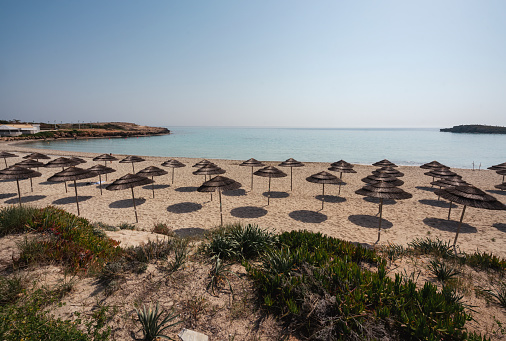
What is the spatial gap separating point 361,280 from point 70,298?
5.64m

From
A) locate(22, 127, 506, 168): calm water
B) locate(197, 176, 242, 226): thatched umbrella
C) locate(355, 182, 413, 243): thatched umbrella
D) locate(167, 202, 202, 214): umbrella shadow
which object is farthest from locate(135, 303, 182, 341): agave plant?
locate(22, 127, 506, 168): calm water

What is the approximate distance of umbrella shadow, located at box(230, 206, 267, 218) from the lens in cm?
1245

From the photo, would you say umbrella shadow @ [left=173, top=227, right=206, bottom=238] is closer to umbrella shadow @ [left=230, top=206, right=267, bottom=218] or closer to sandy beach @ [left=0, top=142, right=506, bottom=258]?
sandy beach @ [left=0, top=142, right=506, bottom=258]

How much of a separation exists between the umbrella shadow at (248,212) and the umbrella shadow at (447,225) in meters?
8.77

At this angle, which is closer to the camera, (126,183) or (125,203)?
(126,183)

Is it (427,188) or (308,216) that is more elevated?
(427,188)

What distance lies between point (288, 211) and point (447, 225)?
8154mm

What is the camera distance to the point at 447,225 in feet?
37.2

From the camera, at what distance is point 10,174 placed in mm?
11664

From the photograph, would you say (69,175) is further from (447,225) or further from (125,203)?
(447,225)

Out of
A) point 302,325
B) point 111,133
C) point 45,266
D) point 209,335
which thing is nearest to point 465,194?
point 302,325

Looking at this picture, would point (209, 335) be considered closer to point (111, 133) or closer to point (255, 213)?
point (255, 213)

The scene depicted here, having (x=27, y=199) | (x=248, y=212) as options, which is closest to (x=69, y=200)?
(x=27, y=199)

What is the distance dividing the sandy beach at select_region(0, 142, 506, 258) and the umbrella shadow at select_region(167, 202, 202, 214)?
0.06 m
